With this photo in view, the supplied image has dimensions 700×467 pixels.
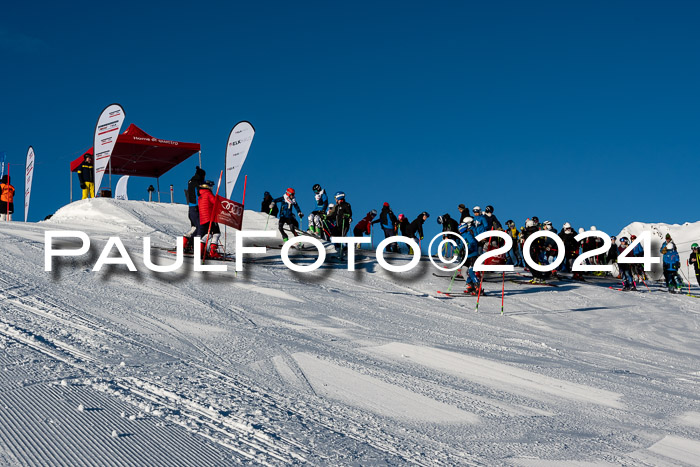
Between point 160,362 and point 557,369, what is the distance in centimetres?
370

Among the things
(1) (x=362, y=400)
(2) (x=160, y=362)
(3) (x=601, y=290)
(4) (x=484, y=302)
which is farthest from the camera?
(3) (x=601, y=290)

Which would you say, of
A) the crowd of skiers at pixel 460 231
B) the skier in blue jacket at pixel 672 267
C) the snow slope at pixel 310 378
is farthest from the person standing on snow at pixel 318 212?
the skier in blue jacket at pixel 672 267

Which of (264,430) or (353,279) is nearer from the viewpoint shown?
(264,430)

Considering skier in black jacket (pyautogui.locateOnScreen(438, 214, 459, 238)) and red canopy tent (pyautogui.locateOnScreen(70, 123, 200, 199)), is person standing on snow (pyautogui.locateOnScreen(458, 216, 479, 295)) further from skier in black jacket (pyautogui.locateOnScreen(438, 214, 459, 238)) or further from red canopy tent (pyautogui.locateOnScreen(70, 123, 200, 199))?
red canopy tent (pyautogui.locateOnScreen(70, 123, 200, 199))

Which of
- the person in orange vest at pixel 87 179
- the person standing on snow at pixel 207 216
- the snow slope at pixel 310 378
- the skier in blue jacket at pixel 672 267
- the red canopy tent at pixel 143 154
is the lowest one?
the snow slope at pixel 310 378

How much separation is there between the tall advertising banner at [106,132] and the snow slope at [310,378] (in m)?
8.33

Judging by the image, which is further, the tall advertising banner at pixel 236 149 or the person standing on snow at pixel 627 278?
the tall advertising banner at pixel 236 149

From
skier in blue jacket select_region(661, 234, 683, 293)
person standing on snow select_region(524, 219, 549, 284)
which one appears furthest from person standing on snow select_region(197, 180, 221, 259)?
skier in blue jacket select_region(661, 234, 683, 293)

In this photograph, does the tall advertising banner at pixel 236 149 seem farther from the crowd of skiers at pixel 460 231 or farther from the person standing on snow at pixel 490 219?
the person standing on snow at pixel 490 219

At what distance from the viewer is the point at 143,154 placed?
21.8 meters

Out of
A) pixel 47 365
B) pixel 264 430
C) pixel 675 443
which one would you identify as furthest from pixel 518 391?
pixel 47 365

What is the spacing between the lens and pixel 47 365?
430 cm

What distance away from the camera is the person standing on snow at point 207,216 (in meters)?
11.3

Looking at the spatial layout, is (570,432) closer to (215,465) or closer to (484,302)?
(215,465)
